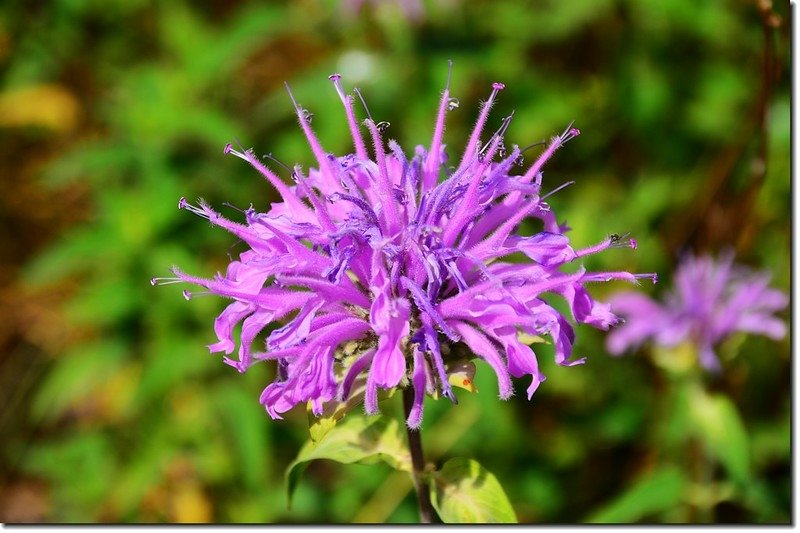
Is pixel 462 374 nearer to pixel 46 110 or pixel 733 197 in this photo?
pixel 733 197

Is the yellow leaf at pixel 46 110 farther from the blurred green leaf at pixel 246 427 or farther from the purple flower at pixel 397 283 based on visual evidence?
the purple flower at pixel 397 283

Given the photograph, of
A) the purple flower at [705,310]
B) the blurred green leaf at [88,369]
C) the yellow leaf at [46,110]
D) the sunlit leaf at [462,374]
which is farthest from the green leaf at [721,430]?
the yellow leaf at [46,110]

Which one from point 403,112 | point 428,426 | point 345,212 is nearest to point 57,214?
point 403,112

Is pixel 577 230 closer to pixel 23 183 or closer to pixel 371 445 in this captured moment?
pixel 371 445

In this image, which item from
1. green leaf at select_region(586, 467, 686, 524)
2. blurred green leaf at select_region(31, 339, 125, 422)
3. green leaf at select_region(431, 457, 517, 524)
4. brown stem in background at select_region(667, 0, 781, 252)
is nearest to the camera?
green leaf at select_region(431, 457, 517, 524)

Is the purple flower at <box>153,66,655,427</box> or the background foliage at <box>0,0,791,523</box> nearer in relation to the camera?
the purple flower at <box>153,66,655,427</box>

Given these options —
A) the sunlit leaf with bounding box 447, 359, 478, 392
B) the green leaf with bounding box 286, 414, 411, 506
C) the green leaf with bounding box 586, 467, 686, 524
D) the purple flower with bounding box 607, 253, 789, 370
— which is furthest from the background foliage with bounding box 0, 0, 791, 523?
the sunlit leaf with bounding box 447, 359, 478, 392

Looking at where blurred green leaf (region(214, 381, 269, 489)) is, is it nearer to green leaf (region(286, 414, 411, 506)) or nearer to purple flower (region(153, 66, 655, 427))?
green leaf (region(286, 414, 411, 506))
